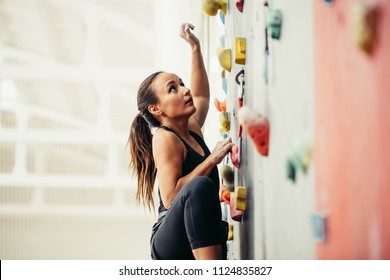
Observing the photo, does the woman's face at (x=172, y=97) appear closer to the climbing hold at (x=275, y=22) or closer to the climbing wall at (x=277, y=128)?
the climbing wall at (x=277, y=128)

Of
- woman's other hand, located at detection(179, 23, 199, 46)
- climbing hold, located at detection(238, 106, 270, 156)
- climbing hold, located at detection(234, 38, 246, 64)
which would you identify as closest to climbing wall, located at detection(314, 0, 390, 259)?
climbing hold, located at detection(238, 106, 270, 156)

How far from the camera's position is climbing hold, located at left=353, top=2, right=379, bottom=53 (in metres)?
0.64

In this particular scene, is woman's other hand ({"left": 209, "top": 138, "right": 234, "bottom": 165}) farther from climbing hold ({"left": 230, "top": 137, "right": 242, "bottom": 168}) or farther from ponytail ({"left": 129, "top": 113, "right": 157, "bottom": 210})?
ponytail ({"left": 129, "top": 113, "right": 157, "bottom": 210})

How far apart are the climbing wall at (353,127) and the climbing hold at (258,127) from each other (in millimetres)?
313

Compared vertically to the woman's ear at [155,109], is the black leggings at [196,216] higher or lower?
lower

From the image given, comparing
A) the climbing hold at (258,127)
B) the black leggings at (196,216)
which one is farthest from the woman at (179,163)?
the climbing hold at (258,127)

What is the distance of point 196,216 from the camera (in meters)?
1.35

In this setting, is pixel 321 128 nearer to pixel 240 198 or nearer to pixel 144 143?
pixel 240 198

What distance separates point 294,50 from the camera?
0.94m

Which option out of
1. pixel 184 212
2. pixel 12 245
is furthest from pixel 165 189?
pixel 12 245

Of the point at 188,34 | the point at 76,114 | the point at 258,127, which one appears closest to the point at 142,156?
the point at 188,34

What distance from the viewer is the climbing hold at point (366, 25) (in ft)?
2.10

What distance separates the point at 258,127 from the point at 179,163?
438mm
